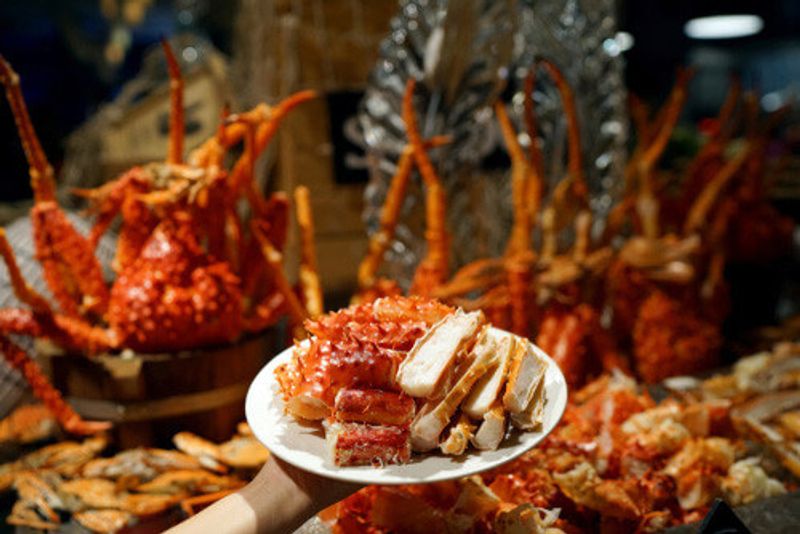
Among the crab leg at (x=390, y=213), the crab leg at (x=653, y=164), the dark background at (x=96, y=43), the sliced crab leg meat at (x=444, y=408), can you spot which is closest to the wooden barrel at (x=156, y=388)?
the crab leg at (x=390, y=213)

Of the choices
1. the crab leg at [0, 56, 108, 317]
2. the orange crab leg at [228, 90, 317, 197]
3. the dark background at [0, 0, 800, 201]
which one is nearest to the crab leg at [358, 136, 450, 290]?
the orange crab leg at [228, 90, 317, 197]

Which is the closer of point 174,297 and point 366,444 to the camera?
point 366,444

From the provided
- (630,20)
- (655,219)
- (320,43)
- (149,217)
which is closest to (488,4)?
(320,43)

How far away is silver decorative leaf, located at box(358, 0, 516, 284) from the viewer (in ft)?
6.32

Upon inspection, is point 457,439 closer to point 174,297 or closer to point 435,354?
point 435,354

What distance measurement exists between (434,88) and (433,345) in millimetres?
1194

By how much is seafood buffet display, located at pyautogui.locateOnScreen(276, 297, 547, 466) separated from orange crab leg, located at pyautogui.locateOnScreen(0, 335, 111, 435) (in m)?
0.84

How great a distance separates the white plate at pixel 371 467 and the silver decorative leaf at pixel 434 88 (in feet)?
3.48

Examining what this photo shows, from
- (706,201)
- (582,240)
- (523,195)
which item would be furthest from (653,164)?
(523,195)

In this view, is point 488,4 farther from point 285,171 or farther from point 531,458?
point 531,458

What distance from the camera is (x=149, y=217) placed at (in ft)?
5.28

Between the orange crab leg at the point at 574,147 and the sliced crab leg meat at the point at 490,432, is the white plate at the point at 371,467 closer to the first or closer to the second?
the sliced crab leg meat at the point at 490,432

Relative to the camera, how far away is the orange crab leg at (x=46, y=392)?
1517 mm

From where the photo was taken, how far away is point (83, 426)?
61.2 inches
